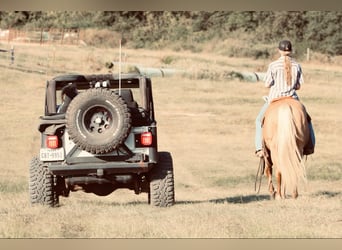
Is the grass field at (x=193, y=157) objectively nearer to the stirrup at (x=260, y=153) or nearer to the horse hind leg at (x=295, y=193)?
the horse hind leg at (x=295, y=193)

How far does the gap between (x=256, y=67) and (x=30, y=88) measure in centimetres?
220

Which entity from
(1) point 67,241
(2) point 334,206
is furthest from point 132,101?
(2) point 334,206

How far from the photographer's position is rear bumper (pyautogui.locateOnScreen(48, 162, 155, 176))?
28.9ft

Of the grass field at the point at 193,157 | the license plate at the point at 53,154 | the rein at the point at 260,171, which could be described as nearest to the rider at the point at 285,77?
the rein at the point at 260,171

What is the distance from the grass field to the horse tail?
9.7 inches

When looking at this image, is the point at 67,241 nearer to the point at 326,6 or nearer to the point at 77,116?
the point at 77,116

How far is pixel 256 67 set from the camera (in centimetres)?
1112

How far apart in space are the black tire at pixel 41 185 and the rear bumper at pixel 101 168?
26cm

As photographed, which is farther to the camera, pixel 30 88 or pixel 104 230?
pixel 30 88

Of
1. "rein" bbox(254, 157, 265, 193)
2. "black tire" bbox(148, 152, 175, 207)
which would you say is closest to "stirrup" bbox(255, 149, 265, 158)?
"rein" bbox(254, 157, 265, 193)

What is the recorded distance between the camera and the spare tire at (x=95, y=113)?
864 cm

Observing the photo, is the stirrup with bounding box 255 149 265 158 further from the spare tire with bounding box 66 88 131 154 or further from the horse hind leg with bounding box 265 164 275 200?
the spare tire with bounding box 66 88 131 154

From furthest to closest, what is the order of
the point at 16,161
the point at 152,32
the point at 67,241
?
the point at 152,32 → the point at 16,161 → the point at 67,241

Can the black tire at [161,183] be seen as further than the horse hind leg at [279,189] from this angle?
No
